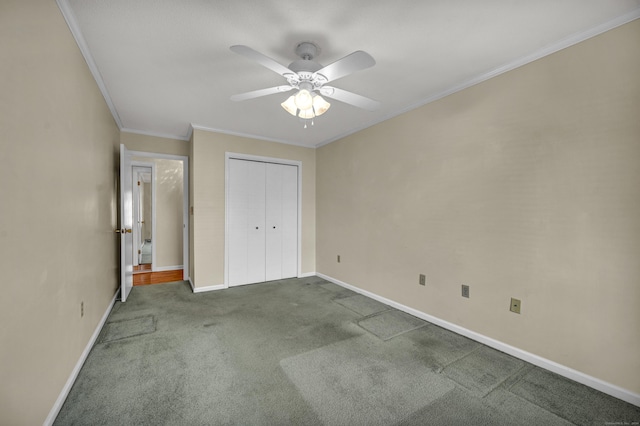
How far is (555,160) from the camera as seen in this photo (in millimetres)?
2002

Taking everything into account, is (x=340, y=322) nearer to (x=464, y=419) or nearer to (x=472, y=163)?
(x=464, y=419)

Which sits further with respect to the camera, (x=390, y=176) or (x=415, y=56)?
(x=390, y=176)

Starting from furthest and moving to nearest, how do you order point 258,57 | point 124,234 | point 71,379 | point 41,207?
1. point 124,234
2. point 71,379
3. point 258,57
4. point 41,207

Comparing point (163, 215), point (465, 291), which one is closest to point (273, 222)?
point (163, 215)

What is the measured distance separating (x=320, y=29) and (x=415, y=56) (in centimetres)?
82

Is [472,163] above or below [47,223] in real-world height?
above

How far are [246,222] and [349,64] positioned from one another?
126 inches

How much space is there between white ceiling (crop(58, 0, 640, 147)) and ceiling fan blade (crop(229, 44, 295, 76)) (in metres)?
0.28

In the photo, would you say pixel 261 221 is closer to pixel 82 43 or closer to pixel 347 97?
pixel 347 97

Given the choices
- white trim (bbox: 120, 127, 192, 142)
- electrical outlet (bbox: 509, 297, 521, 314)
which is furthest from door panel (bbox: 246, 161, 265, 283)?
electrical outlet (bbox: 509, 297, 521, 314)

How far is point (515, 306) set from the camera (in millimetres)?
2221

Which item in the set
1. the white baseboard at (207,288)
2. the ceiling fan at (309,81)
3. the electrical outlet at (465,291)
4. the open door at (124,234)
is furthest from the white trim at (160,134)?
the electrical outlet at (465,291)

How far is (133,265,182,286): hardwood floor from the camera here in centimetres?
444

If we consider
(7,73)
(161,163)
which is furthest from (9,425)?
(161,163)
